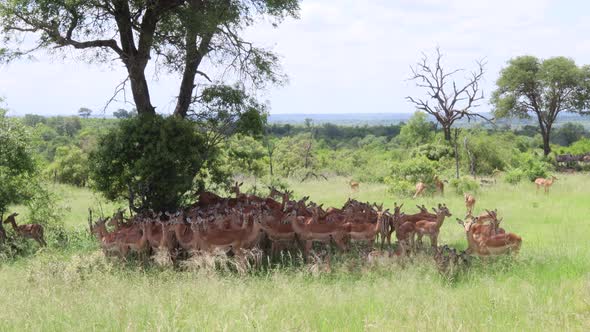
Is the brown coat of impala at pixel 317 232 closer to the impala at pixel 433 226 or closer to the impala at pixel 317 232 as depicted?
the impala at pixel 317 232

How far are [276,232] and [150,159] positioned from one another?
2.76 m

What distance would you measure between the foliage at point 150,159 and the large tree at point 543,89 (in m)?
37.5

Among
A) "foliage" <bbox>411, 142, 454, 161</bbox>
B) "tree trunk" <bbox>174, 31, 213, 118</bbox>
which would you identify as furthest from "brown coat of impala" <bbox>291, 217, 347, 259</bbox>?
"foliage" <bbox>411, 142, 454, 161</bbox>

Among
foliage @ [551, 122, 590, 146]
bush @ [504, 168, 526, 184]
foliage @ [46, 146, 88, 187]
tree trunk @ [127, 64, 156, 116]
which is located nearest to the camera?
tree trunk @ [127, 64, 156, 116]

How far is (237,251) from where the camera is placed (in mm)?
9039

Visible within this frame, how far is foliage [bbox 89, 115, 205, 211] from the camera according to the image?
11203mm

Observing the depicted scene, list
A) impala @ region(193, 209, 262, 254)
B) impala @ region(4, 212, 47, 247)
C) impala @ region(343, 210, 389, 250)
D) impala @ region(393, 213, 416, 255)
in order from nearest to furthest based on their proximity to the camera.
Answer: impala @ region(193, 209, 262, 254) → impala @ region(343, 210, 389, 250) → impala @ region(393, 213, 416, 255) → impala @ region(4, 212, 47, 247)

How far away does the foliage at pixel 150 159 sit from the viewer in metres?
11.2

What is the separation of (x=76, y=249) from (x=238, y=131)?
3698mm

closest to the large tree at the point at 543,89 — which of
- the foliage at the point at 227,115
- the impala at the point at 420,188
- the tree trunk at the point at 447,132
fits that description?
the tree trunk at the point at 447,132

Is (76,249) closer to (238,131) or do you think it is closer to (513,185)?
(238,131)

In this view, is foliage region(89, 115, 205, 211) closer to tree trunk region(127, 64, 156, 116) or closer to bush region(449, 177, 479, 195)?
tree trunk region(127, 64, 156, 116)

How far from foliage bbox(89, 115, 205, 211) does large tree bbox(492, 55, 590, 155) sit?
123 ft

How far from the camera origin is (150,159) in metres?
11.1
